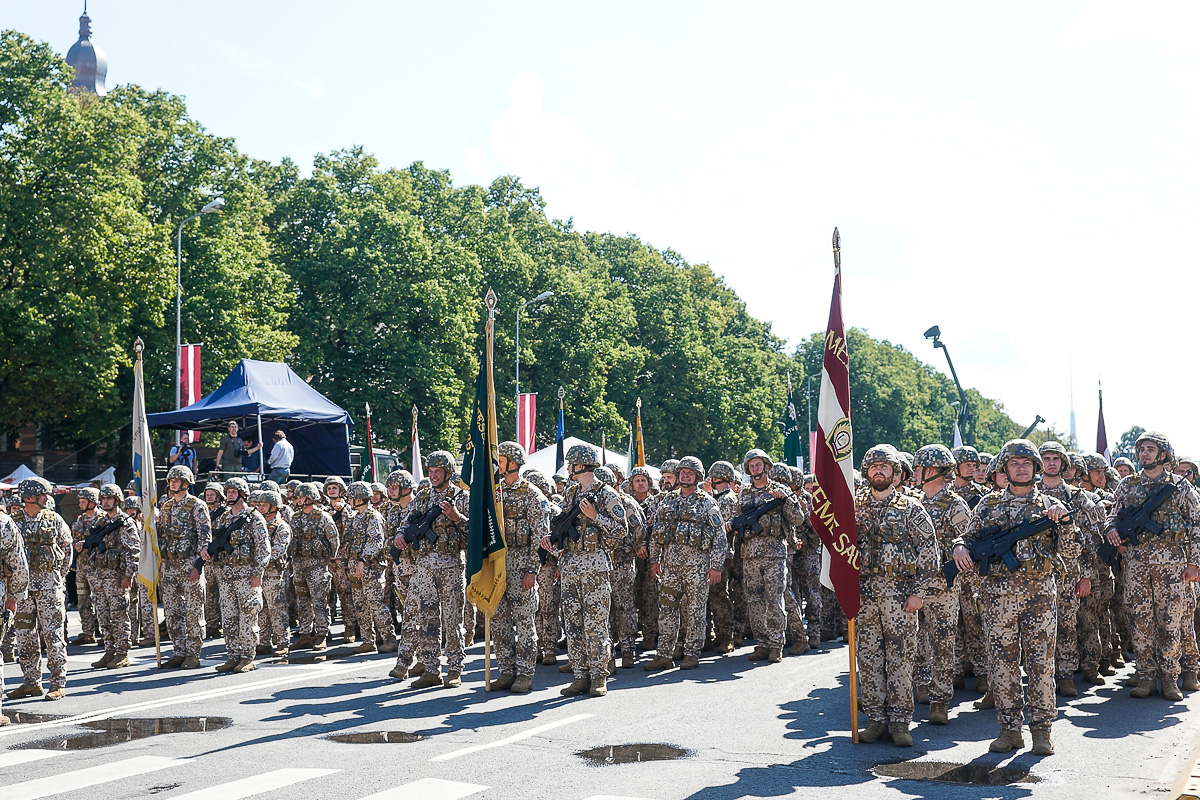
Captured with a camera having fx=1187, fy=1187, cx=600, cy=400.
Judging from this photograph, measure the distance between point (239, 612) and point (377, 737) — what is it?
4751 mm

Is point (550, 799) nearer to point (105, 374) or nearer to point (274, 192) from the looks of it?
point (105, 374)

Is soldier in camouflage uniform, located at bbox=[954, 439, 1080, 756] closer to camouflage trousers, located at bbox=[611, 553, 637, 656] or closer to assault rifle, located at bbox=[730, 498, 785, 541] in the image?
assault rifle, located at bbox=[730, 498, 785, 541]

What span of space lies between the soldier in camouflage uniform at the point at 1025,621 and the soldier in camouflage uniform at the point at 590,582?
12.2 ft

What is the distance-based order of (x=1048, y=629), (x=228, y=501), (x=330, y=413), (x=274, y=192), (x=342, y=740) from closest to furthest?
(x=1048, y=629)
(x=342, y=740)
(x=228, y=501)
(x=330, y=413)
(x=274, y=192)

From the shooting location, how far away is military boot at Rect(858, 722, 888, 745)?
28.7 ft

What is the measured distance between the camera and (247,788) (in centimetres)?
755

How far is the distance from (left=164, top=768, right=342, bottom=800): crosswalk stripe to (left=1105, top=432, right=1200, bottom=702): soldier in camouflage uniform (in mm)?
7152

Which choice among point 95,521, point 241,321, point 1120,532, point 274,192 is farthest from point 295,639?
point 274,192

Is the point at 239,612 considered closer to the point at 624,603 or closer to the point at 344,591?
the point at 344,591

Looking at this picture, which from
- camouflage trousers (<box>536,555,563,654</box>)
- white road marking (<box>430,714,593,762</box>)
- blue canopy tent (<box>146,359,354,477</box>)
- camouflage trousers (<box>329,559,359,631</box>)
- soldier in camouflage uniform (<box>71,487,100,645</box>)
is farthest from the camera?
blue canopy tent (<box>146,359,354,477</box>)

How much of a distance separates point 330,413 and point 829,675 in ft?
48.1

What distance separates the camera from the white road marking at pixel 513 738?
845 centimetres

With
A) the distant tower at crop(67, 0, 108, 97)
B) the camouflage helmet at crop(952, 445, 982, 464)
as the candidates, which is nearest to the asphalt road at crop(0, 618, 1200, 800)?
the camouflage helmet at crop(952, 445, 982, 464)

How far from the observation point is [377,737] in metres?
9.25
